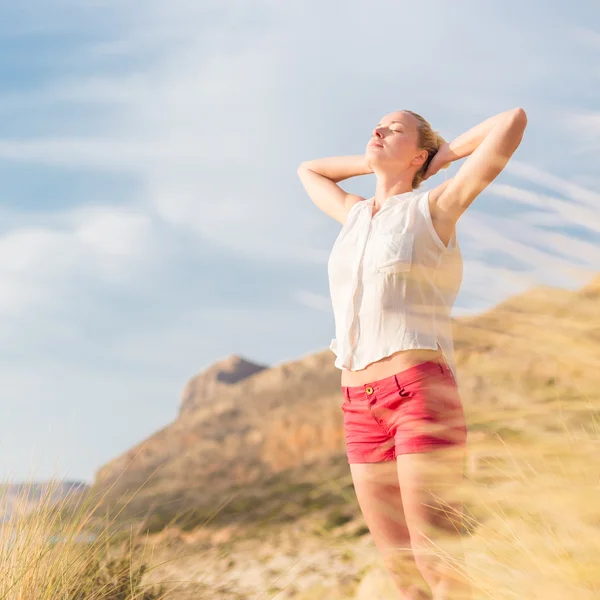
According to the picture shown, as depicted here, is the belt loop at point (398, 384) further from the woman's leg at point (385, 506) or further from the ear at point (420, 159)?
the ear at point (420, 159)

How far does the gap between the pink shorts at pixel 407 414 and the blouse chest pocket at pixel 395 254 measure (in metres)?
0.30

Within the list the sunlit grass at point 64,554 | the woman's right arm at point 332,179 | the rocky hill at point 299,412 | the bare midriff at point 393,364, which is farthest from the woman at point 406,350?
the sunlit grass at point 64,554

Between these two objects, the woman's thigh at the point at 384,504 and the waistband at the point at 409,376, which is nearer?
the waistband at the point at 409,376

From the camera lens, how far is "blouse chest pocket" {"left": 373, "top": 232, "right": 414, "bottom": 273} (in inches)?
84.0

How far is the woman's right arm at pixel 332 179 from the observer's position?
8.81ft

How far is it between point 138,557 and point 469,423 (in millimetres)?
2087

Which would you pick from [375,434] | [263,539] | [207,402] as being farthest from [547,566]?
[207,402]

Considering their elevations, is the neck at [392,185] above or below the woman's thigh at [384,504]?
above

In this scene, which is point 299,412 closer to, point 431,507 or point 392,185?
point 392,185

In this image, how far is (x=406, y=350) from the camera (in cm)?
205

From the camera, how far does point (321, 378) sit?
A: 1037 centimetres

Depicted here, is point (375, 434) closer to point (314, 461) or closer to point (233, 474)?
point (314, 461)

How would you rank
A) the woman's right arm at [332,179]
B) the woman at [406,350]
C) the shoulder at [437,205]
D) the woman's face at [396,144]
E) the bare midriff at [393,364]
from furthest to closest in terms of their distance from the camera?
the woman's right arm at [332,179], the woman's face at [396,144], the shoulder at [437,205], the bare midriff at [393,364], the woman at [406,350]

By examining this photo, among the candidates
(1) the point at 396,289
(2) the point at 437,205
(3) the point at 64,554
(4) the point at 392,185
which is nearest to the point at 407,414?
(1) the point at 396,289
